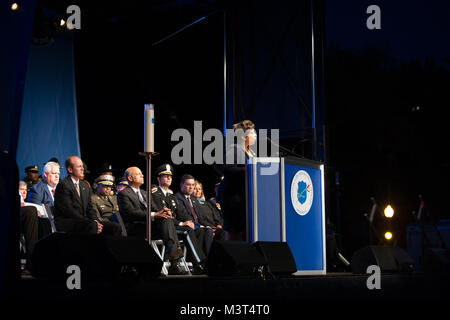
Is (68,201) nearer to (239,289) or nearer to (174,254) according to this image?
(174,254)

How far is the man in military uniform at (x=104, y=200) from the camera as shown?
675 cm

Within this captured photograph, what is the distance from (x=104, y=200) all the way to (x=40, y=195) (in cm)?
86

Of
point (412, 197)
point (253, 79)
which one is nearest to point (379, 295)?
point (253, 79)

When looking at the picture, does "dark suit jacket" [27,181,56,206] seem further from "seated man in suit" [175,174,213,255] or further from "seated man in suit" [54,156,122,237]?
"seated man in suit" [175,174,213,255]

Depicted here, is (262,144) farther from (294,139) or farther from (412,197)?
(412,197)

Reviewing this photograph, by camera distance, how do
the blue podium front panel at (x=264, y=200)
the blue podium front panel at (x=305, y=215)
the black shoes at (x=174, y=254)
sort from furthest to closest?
the black shoes at (x=174, y=254) → the blue podium front panel at (x=305, y=215) → the blue podium front panel at (x=264, y=200)

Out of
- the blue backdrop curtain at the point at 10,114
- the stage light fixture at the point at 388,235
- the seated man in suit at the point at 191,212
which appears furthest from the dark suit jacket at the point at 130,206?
the stage light fixture at the point at 388,235

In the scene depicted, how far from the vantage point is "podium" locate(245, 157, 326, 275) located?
4.09 metres

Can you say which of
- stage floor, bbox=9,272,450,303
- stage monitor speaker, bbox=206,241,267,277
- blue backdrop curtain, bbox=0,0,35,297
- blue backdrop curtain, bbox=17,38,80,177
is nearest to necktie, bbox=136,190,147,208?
blue backdrop curtain, bbox=17,38,80,177

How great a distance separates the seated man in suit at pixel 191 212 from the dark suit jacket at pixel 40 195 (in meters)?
1.86

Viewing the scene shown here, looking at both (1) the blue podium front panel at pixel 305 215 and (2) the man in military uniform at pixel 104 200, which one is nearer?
(1) the blue podium front panel at pixel 305 215

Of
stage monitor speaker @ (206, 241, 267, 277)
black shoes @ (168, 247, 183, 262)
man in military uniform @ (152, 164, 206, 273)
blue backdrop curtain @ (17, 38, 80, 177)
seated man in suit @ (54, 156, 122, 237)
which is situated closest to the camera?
stage monitor speaker @ (206, 241, 267, 277)

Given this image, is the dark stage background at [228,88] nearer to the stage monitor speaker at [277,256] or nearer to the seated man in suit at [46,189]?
the seated man in suit at [46,189]
